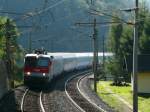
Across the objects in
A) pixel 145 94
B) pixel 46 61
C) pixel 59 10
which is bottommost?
pixel 145 94

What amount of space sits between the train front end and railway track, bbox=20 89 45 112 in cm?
168

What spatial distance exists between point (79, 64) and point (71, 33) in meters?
64.6

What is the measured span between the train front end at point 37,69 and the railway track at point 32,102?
168 cm

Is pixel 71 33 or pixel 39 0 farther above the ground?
pixel 39 0

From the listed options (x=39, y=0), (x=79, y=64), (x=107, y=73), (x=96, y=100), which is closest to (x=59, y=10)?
(x=39, y=0)

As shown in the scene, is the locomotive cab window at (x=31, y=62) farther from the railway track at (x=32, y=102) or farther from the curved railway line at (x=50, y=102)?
the railway track at (x=32, y=102)

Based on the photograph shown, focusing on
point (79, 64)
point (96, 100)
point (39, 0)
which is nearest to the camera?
point (96, 100)

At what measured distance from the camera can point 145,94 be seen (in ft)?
137

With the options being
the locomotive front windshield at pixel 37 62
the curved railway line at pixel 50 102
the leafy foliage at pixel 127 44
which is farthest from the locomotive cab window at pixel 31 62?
the leafy foliage at pixel 127 44

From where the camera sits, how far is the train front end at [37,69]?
4206 centimetres

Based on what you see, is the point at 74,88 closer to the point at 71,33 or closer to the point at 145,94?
the point at 145,94

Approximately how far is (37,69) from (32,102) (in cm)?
986

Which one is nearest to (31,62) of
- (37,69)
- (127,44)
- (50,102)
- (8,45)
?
(37,69)

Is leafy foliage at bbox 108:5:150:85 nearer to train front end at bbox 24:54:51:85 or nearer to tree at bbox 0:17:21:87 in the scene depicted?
tree at bbox 0:17:21:87
